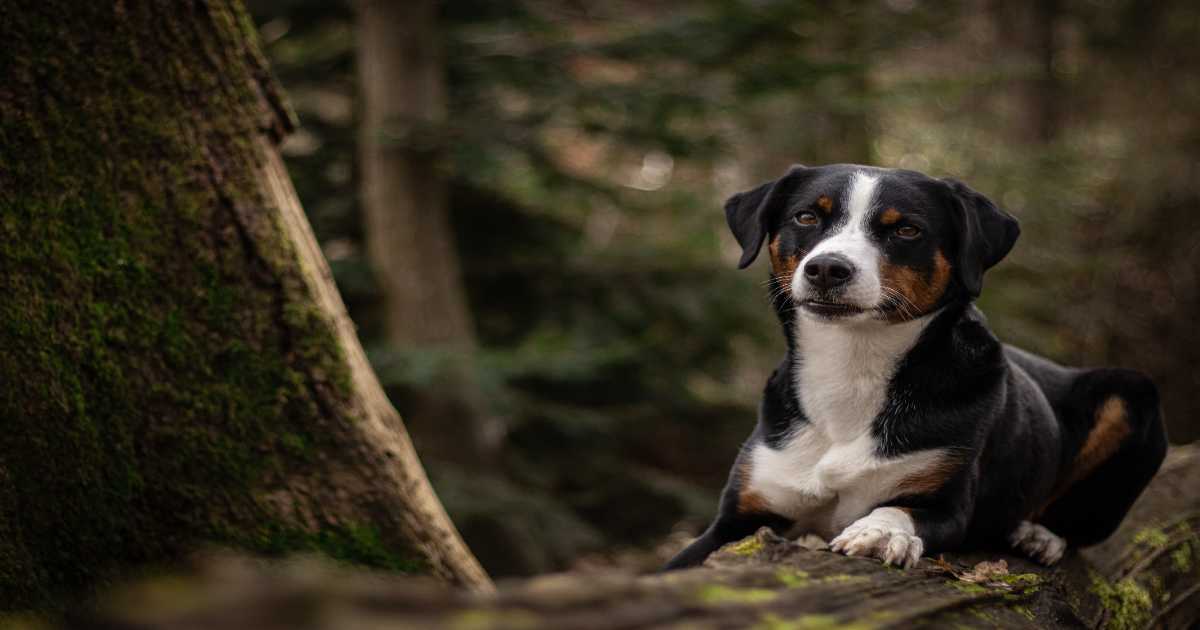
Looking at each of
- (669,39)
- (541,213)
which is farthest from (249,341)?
(541,213)

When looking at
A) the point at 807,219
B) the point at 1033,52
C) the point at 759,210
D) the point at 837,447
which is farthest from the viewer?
the point at 1033,52

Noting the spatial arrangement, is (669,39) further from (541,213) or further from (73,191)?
(73,191)

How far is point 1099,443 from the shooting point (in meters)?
3.58

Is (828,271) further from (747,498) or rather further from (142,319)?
(142,319)

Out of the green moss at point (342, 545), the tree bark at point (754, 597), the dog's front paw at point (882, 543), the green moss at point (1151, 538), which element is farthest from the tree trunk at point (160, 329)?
the green moss at point (1151, 538)

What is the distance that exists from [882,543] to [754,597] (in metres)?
0.88

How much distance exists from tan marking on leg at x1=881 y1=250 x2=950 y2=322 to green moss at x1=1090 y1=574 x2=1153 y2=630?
3.65ft

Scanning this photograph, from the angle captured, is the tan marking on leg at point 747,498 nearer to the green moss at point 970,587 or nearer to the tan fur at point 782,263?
the tan fur at point 782,263

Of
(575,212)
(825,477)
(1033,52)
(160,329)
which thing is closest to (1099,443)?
(825,477)

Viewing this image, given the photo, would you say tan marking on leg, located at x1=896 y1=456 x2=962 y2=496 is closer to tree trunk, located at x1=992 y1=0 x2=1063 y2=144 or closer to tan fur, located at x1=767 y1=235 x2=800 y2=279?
tan fur, located at x1=767 y1=235 x2=800 y2=279

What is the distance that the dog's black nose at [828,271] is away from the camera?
9.52ft

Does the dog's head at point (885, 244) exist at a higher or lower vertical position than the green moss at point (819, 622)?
higher

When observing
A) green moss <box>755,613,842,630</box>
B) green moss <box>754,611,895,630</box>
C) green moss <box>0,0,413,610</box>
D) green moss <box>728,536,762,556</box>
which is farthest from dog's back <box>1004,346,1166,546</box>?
green moss <box>0,0,413,610</box>

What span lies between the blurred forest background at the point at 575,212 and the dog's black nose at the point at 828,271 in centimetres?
367
